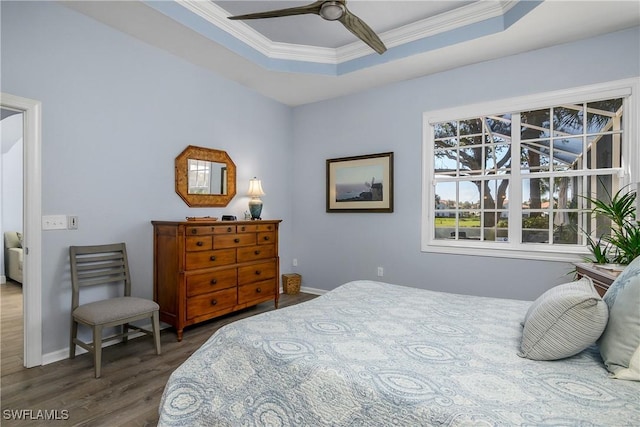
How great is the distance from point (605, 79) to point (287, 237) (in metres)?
4.02

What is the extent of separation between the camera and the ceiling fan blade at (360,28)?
2306mm

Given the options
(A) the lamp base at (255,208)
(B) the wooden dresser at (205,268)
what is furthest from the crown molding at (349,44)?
(B) the wooden dresser at (205,268)

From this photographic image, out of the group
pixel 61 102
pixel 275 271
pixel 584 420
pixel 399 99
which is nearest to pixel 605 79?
pixel 399 99

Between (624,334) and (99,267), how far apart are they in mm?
3415

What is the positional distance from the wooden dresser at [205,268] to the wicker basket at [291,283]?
0.87m

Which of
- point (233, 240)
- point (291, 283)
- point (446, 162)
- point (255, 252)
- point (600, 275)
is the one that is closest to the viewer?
point (600, 275)

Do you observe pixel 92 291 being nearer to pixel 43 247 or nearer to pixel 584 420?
pixel 43 247

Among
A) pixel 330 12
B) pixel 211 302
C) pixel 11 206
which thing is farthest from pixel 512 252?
pixel 11 206

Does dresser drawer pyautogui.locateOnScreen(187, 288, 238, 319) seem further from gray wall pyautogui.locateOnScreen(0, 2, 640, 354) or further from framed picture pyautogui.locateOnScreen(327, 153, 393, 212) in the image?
framed picture pyautogui.locateOnScreen(327, 153, 393, 212)

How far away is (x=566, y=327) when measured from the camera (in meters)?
1.26

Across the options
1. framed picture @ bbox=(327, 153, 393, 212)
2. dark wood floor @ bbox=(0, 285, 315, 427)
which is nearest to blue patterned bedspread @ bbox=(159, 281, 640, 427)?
dark wood floor @ bbox=(0, 285, 315, 427)

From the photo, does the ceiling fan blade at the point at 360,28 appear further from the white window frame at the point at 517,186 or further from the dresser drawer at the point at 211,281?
the dresser drawer at the point at 211,281

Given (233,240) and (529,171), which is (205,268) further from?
(529,171)

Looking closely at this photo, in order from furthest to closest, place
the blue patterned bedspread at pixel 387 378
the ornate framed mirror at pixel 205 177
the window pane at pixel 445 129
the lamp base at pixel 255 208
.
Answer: the lamp base at pixel 255 208
the window pane at pixel 445 129
the ornate framed mirror at pixel 205 177
the blue patterned bedspread at pixel 387 378
